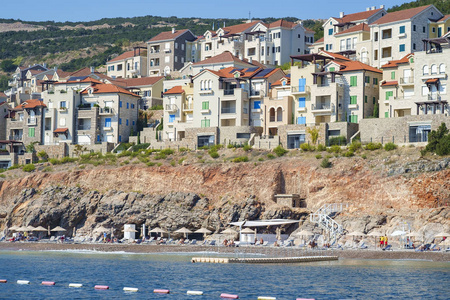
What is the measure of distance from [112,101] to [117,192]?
850 inches

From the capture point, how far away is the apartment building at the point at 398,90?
298 ft

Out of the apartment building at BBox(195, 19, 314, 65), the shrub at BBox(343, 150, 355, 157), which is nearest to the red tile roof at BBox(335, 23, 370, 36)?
the apartment building at BBox(195, 19, 314, 65)

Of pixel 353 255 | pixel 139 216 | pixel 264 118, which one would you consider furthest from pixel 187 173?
pixel 353 255

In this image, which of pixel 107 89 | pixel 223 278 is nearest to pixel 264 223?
pixel 223 278

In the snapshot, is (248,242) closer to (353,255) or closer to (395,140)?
(353,255)

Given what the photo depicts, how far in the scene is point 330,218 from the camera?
3167 inches

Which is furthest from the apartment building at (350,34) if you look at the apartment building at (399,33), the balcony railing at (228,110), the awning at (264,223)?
the awning at (264,223)

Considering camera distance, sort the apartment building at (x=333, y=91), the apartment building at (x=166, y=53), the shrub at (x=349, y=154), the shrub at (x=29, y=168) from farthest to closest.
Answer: the apartment building at (x=166, y=53), the shrub at (x=29, y=168), the apartment building at (x=333, y=91), the shrub at (x=349, y=154)

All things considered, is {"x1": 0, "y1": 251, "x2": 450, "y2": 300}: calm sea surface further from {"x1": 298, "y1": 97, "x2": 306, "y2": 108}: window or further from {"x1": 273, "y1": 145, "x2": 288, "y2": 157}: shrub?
{"x1": 298, "y1": 97, "x2": 306, "y2": 108}: window

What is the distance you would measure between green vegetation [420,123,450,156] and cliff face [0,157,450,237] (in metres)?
1.35

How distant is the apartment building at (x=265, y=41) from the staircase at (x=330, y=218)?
48.3m

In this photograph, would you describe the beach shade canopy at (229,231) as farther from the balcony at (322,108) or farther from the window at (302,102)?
the window at (302,102)

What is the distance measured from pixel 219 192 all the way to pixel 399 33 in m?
37.2

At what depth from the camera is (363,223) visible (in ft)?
260
